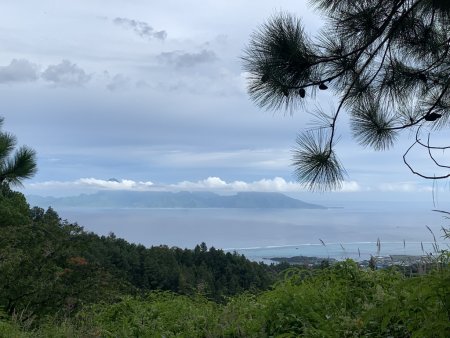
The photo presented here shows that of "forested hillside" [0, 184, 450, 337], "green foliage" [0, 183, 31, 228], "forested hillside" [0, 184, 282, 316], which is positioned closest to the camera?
"forested hillside" [0, 184, 450, 337]

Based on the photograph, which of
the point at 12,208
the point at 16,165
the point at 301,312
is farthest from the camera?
the point at 12,208

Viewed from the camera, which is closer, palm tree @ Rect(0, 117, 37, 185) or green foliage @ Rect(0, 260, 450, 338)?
green foliage @ Rect(0, 260, 450, 338)

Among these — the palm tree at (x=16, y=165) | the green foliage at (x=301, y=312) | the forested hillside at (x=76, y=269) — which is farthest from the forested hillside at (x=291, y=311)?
the palm tree at (x=16, y=165)

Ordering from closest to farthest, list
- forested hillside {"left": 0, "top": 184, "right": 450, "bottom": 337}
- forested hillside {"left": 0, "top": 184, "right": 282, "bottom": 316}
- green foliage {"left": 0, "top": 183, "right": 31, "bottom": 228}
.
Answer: forested hillside {"left": 0, "top": 184, "right": 450, "bottom": 337}, forested hillside {"left": 0, "top": 184, "right": 282, "bottom": 316}, green foliage {"left": 0, "top": 183, "right": 31, "bottom": 228}

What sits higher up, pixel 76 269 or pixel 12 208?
pixel 12 208

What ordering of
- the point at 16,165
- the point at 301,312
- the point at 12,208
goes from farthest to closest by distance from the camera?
the point at 12,208
the point at 16,165
the point at 301,312

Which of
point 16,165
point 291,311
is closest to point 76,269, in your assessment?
point 16,165

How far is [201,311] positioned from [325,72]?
2.40 m

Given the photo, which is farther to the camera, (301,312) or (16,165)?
(16,165)

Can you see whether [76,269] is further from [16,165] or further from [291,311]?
[291,311]

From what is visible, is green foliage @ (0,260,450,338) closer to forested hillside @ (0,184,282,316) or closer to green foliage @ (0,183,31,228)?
forested hillside @ (0,184,282,316)

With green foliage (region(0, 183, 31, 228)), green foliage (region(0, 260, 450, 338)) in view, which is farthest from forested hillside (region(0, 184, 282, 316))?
green foliage (region(0, 260, 450, 338))

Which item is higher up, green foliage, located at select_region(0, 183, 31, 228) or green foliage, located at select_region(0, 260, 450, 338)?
green foliage, located at select_region(0, 183, 31, 228)

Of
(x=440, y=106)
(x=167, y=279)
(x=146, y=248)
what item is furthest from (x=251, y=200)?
(x=440, y=106)
